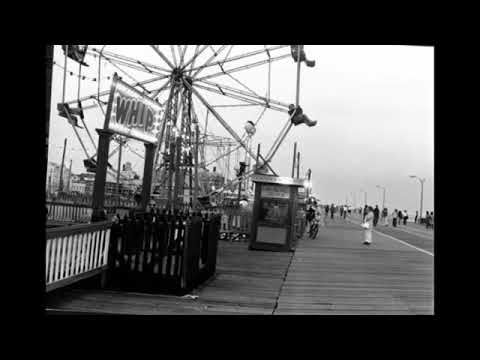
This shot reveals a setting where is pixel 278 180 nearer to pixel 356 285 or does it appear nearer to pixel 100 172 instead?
pixel 356 285

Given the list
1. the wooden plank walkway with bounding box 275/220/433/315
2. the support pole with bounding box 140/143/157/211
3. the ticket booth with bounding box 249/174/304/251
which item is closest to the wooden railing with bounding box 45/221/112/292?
the support pole with bounding box 140/143/157/211

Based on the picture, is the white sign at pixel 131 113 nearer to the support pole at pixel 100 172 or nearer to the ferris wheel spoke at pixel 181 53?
the support pole at pixel 100 172

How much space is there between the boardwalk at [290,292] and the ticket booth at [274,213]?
1.27m

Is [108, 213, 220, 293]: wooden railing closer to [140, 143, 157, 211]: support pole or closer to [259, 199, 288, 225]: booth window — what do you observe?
[140, 143, 157, 211]: support pole

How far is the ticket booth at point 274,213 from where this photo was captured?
40.7 ft

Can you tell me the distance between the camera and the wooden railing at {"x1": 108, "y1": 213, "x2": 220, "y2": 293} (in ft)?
19.7

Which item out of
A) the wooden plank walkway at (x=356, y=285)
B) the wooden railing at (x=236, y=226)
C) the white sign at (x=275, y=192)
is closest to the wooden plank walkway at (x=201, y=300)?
the wooden plank walkway at (x=356, y=285)

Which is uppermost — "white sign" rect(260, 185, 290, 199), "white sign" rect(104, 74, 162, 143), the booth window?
"white sign" rect(104, 74, 162, 143)

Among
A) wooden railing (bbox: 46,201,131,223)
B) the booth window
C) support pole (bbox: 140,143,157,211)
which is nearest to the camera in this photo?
support pole (bbox: 140,143,157,211)

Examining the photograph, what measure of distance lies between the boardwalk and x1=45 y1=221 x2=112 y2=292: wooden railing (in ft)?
0.96
